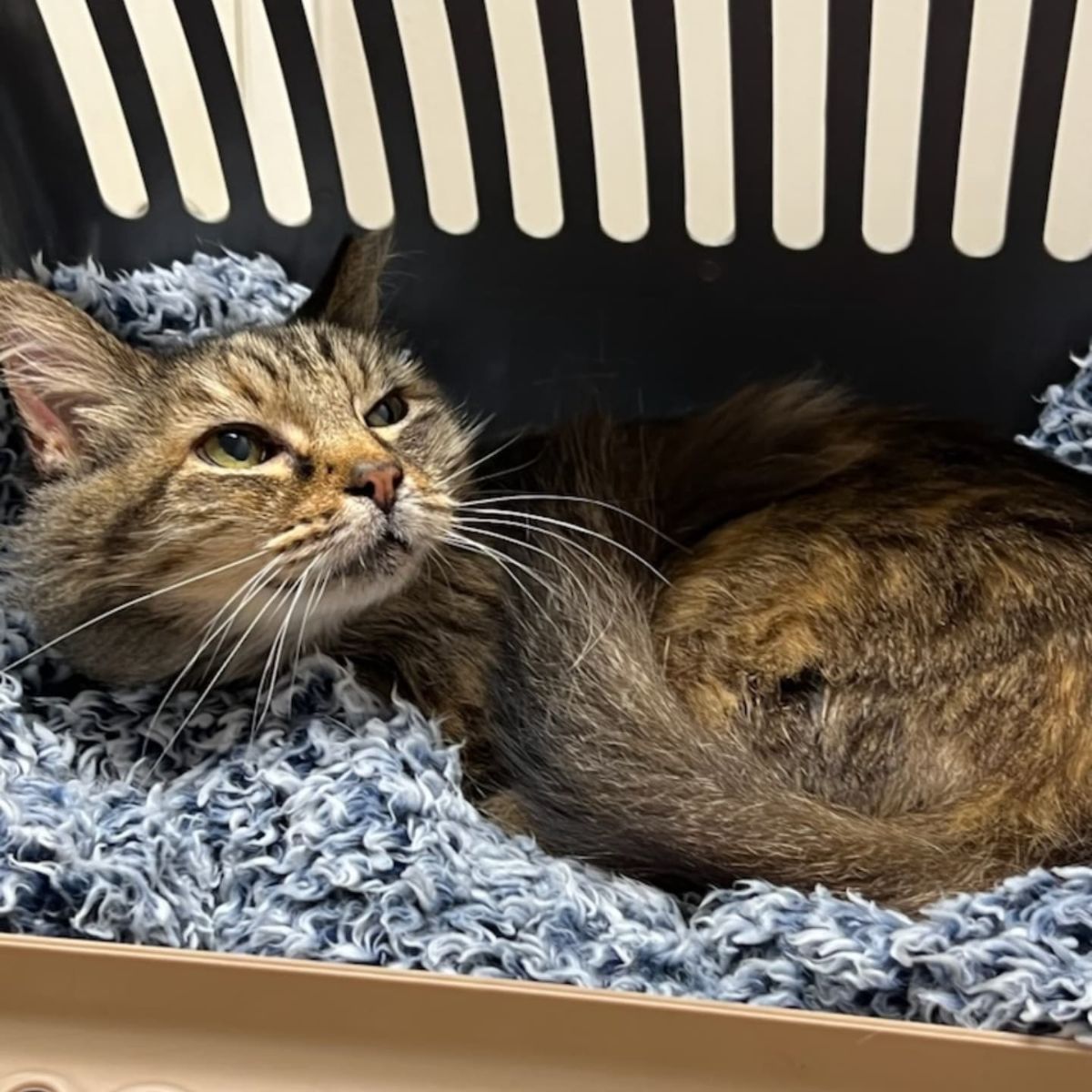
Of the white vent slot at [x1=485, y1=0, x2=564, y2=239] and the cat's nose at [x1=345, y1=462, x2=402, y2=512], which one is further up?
the white vent slot at [x1=485, y1=0, x2=564, y2=239]

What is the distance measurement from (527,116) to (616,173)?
0.40ft

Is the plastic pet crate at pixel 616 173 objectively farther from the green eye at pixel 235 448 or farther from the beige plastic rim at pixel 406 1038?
the beige plastic rim at pixel 406 1038

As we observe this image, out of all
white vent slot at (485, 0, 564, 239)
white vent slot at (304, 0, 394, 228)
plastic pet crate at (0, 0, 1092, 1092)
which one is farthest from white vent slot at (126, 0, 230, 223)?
white vent slot at (485, 0, 564, 239)

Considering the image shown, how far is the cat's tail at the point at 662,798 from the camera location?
3.35 feet

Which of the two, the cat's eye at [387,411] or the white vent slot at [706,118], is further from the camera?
the white vent slot at [706,118]

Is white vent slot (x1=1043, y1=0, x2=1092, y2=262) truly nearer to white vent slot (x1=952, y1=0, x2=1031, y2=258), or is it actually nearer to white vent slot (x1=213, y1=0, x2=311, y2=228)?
white vent slot (x1=952, y1=0, x2=1031, y2=258)

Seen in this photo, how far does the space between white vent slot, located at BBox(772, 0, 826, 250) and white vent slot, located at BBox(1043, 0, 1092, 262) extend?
25 centimetres

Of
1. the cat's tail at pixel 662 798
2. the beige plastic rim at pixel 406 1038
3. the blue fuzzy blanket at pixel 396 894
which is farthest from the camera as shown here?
the cat's tail at pixel 662 798

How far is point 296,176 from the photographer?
1.57m

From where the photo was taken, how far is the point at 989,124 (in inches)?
55.1

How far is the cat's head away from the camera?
3.56 ft

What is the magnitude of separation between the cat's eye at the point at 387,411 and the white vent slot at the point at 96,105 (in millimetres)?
492

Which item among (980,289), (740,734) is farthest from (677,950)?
(980,289)

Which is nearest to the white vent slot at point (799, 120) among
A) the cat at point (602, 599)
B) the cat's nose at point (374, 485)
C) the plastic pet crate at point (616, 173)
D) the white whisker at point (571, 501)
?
the plastic pet crate at point (616, 173)
